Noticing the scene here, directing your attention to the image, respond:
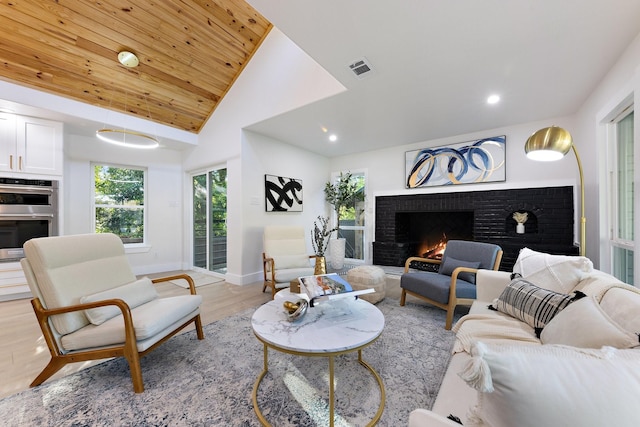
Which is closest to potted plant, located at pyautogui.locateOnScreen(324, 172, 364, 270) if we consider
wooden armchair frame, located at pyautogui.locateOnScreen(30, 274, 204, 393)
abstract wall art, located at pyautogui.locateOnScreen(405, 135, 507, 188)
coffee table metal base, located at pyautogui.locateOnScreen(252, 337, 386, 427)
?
abstract wall art, located at pyautogui.locateOnScreen(405, 135, 507, 188)

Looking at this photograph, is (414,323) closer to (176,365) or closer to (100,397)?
(176,365)

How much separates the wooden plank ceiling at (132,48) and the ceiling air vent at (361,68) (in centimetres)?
204

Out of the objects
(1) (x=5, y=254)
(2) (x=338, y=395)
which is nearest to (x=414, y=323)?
(2) (x=338, y=395)

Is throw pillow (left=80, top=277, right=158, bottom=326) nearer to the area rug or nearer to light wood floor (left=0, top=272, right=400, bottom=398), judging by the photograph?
light wood floor (left=0, top=272, right=400, bottom=398)

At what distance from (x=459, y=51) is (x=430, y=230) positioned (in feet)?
11.7

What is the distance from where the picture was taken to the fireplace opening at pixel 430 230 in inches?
187

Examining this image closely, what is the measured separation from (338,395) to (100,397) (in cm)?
146

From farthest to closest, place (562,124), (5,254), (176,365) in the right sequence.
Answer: (562,124)
(5,254)
(176,365)

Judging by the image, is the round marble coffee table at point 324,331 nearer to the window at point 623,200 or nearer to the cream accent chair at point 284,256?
the cream accent chair at point 284,256

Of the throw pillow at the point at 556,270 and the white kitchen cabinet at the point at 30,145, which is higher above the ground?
the white kitchen cabinet at the point at 30,145

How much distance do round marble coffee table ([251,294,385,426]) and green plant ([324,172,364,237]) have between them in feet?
11.8

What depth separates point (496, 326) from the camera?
1574 millimetres

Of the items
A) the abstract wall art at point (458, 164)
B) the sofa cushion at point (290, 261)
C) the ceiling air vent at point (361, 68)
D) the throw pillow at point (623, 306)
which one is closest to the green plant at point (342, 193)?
the abstract wall art at point (458, 164)

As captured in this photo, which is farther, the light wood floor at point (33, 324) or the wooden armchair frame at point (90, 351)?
the light wood floor at point (33, 324)
